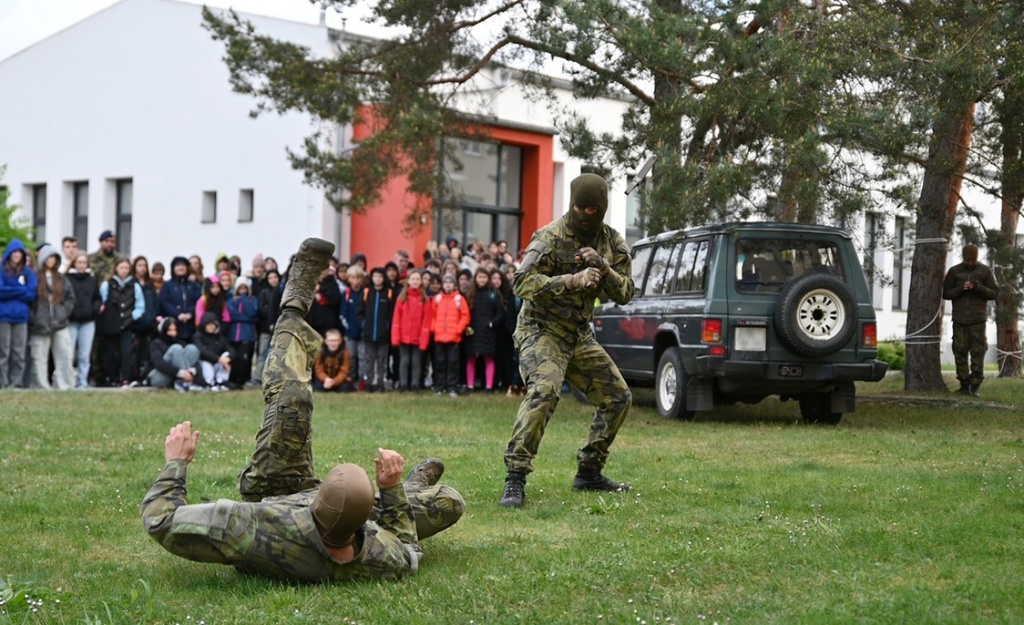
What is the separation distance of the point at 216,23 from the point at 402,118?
3490 mm

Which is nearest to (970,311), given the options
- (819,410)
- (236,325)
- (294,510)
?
(819,410)

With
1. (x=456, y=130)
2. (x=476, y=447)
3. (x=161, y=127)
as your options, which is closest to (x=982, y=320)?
(x=456, y=130)

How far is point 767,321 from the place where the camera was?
1339 centimetres

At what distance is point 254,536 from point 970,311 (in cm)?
1461

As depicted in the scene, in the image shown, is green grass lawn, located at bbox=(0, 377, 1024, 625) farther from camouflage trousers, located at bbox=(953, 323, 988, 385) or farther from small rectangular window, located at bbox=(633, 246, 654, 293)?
camouflage trousers, located at bbox=(953, 323, 988, 385)

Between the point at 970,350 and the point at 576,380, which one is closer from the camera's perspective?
the point at 576,380

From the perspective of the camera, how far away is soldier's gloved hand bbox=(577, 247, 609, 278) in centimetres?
794

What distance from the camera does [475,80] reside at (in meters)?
19.2

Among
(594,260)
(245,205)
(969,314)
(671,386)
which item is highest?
(245,205)

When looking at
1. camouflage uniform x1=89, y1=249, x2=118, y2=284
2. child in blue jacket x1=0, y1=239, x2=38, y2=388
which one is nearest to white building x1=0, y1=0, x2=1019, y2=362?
camouflage uniform x1=89, y1=249, x2=118, y2=284

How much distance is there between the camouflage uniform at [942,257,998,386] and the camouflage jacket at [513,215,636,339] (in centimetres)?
1065

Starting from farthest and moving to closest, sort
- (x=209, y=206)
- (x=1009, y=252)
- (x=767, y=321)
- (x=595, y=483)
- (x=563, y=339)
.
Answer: (x=209, y=206)
(x=1009, y=252)
(x=767, y=321)
(x=595, y=483)
(x=563, y=339)

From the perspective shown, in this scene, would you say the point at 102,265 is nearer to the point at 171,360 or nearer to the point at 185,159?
the point at 171,360

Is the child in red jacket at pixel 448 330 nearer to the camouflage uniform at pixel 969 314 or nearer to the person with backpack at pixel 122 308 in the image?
the person with backpack at pixel 122 308
